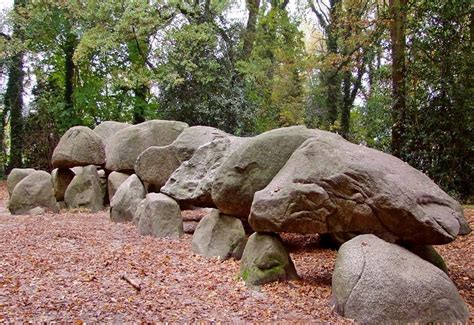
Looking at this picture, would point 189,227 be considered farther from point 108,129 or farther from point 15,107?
point 15,107

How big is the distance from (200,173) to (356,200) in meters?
4.14

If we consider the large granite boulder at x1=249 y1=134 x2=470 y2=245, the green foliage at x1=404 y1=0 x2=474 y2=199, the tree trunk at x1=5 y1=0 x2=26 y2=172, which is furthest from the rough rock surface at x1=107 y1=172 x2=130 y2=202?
the tree trunk at x1=5 y1=0 x2=26 y2=172

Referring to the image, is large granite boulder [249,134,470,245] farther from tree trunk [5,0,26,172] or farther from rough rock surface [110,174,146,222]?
tree trunk [5,0,26,172]

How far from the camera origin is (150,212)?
8.10m

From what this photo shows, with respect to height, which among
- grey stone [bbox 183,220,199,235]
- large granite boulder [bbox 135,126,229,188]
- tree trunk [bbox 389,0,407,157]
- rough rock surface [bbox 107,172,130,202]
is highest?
tree trunk [bbox 389,0,407,157]

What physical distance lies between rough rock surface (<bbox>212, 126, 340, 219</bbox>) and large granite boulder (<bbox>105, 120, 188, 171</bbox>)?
4.65m

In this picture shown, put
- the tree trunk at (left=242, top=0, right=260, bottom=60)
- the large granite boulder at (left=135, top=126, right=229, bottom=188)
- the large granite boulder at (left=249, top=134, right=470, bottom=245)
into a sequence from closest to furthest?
the large granite boulder at (left=249, top=134, right=470, bottom=245) → the large granite boulder at (left=135, top=126, right=229, bottom=188) → the tree trunk at (left=242, top=0, right=260, bottom=60)

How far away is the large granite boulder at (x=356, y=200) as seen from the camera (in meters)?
4.75

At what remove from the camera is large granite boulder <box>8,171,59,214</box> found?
10414mm

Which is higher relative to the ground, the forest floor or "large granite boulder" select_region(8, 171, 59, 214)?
"large granite boulder" select_region(8, 171, 59, 214)

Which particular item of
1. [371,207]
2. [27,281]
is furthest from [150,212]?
[371,207]

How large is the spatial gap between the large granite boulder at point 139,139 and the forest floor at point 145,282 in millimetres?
3531

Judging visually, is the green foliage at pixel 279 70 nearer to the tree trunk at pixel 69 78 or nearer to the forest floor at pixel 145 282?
the tree trunk at pixel 69 78

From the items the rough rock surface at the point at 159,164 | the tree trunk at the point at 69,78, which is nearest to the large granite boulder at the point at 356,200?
the rough rock surface at the point at 159,164
